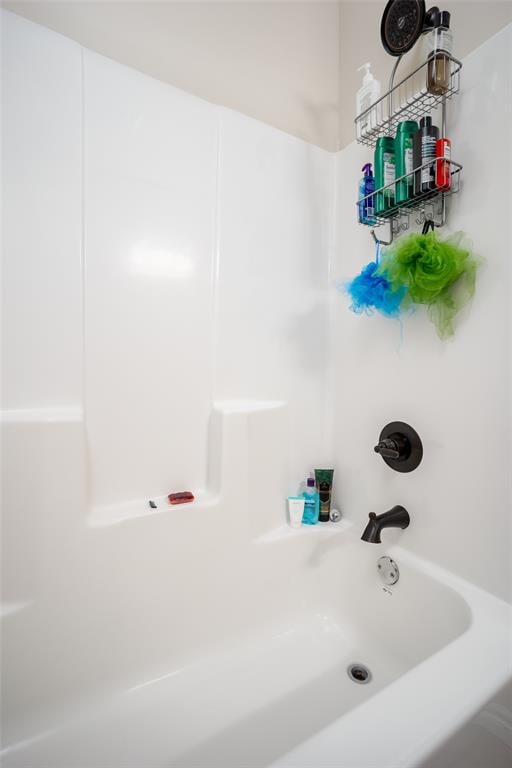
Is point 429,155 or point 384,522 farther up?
point 429,155

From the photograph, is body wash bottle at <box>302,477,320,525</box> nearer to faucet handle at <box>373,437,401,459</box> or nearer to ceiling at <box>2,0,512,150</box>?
faucet handle at <box>373,437,401,459</box>

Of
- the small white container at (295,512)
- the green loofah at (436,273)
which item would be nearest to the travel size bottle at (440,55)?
the green loofah at (436,273)

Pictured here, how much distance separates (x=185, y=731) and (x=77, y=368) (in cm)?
107

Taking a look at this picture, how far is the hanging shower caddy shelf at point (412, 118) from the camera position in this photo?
1089 millimetres

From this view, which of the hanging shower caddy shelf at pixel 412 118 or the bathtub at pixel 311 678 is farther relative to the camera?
the hanging shower caddy shelf at pixel 412 118

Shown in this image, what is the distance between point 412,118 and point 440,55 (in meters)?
0.21

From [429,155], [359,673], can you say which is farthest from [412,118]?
[359,673]

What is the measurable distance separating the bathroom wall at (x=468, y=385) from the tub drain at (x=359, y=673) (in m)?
0.43

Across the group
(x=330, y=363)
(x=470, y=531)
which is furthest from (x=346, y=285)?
(x=470, y=531)

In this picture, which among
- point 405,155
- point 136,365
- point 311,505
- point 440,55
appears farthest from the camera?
point 311,505

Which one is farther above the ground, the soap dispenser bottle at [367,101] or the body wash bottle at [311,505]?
the soap dispenser bottle at [367,101]

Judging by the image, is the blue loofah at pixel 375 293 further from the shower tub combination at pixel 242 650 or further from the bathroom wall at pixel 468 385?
the shower tub combination at pixel 242 650

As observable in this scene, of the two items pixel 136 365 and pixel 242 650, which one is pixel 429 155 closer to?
pixel 136 365

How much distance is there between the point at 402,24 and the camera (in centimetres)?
110
